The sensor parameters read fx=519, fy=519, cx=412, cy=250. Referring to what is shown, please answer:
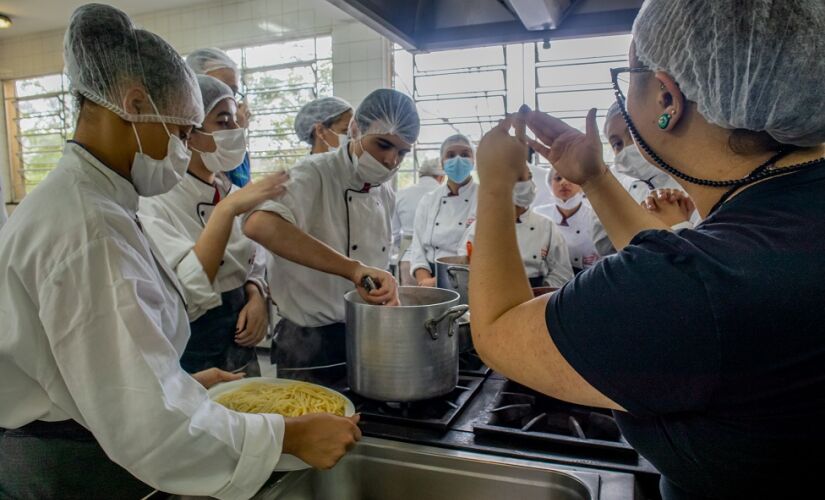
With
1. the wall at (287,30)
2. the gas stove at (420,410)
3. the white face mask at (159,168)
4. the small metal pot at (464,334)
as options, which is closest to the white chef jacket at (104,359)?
the white face mask at (159,168)

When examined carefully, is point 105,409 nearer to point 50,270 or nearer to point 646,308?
point 50,270

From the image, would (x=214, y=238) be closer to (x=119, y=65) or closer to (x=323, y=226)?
(x=323, y=226)

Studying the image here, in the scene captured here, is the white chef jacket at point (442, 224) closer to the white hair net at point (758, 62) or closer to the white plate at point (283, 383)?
the white plate at point (283, 383)

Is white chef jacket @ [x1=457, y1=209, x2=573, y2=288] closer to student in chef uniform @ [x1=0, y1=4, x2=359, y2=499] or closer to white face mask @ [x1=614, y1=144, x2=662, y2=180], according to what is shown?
white face mask @ [x1=614, y1=144, x2=662, y2=180]

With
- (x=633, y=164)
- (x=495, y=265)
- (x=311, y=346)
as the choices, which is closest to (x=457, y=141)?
(x=633, y=164)

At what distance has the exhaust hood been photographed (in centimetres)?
163

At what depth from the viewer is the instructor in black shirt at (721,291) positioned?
1.94 feet

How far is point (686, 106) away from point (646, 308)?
0.31 m

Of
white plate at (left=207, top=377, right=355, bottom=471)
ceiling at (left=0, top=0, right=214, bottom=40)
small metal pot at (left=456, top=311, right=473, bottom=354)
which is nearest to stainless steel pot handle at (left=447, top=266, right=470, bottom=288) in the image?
small metal pot at (left=456, top=311, right=473, bottom=354)

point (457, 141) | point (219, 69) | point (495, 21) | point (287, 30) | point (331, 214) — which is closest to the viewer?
point (495, 21)

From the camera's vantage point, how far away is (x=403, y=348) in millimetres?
1190

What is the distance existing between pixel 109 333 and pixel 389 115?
1346 mm

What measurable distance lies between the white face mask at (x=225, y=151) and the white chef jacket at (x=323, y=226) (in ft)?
0.70

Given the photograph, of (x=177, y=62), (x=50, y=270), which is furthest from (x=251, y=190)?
(x=50, y=270)
